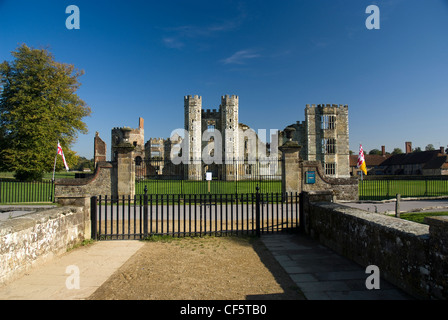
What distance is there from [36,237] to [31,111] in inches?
972

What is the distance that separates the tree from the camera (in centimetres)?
2444

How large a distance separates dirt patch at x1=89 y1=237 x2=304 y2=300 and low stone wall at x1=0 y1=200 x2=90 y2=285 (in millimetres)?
1520

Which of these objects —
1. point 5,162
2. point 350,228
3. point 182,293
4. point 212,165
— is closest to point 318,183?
point 350,228

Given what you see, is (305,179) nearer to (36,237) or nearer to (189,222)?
(189,222)

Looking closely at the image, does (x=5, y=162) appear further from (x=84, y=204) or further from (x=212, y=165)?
(x=212, y=165)

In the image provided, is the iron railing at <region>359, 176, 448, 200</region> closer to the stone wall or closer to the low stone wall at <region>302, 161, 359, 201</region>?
the low stone wall at <region>302, 161, 359, 201</region>

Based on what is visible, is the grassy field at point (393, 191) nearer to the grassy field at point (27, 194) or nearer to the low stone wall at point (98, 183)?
the low stone wall at point (98, 183)

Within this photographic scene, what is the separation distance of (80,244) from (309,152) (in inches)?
1765

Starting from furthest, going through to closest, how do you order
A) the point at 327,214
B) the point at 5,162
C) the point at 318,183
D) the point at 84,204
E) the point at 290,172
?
the point at 5,162 < the point at 318,183 < the point at 290,172 < the point at 84,204 < the point at 327,214

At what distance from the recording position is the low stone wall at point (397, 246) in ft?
10.9

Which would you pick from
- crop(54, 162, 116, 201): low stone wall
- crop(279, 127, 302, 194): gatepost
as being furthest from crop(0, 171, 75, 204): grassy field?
crop(279, 127, 302, 194): gatepost

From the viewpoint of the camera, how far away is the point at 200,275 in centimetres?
489

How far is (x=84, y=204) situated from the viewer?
24.0 ft
